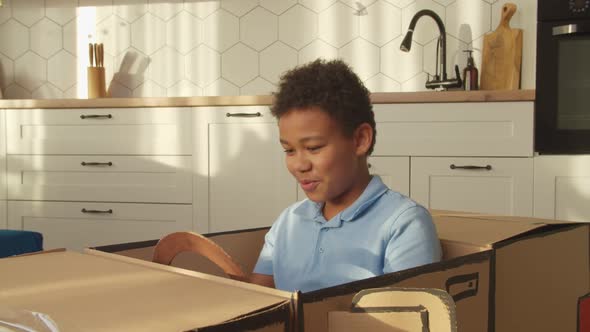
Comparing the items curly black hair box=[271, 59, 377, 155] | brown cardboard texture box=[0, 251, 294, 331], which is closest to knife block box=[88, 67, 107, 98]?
curly black hair box=[271, 59, 377, 155]

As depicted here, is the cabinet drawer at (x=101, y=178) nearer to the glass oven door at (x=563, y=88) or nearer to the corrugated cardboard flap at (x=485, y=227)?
the glass oven door at (x=563, y=88)

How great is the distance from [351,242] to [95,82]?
256 centimetres

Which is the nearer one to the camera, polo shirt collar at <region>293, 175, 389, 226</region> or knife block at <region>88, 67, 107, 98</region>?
polo shirt collar at <region>293, 175, 389, 226</region>

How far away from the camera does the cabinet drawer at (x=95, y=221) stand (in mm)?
2789

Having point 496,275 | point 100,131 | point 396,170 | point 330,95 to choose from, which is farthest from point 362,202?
point 100,131

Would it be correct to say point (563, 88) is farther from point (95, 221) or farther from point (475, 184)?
point (95, 221)

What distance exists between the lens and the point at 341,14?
3.14m

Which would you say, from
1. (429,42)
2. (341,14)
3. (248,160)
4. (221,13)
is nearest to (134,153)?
(248,160)

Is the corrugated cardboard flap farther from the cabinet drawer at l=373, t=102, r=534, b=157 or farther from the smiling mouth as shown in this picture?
the cabinet drawer at l=373, t=102, r=534, b=157

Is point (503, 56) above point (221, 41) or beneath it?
beneath

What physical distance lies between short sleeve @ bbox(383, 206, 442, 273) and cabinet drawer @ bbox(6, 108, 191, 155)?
1.87 metres

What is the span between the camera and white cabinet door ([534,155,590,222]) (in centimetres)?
235

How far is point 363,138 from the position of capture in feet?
3.63

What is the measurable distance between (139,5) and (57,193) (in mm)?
1063
